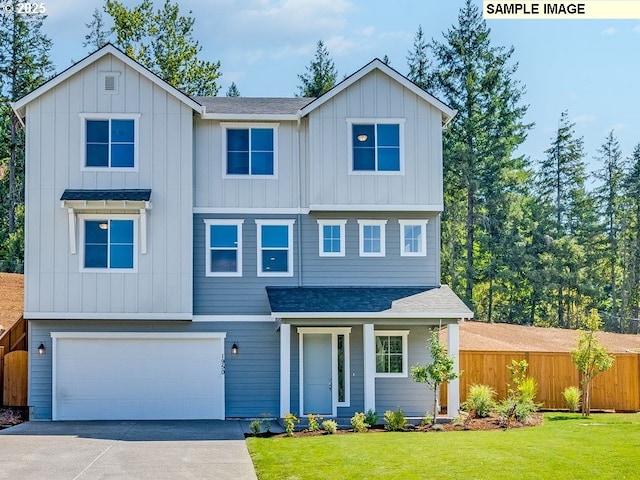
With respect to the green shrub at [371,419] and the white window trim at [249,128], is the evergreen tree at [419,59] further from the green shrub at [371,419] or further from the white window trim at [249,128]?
the green shrub at [371,419]

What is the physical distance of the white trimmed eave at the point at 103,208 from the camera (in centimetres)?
2127

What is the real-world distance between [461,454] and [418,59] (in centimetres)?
3183

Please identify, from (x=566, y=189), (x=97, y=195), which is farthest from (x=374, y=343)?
(x=566, y=189)

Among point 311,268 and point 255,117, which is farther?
point 311,268

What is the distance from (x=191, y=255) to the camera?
2192 centimetres

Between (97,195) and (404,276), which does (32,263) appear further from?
(404,276)

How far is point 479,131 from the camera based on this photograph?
139 ft

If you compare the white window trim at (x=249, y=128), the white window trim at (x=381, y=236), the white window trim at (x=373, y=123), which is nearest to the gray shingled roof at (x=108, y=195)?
the white window trim at (x=249, y=128)

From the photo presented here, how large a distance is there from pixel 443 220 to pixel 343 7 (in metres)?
22.2

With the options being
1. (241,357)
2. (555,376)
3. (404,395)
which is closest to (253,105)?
(241,357)

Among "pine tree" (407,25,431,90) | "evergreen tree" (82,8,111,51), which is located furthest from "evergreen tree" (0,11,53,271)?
"pine tree" (407,25,431,90)

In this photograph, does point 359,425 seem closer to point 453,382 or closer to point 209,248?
point 453,382

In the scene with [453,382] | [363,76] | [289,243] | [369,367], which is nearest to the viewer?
[369,367]

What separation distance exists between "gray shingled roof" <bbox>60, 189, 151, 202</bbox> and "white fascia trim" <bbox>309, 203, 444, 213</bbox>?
160 inches
